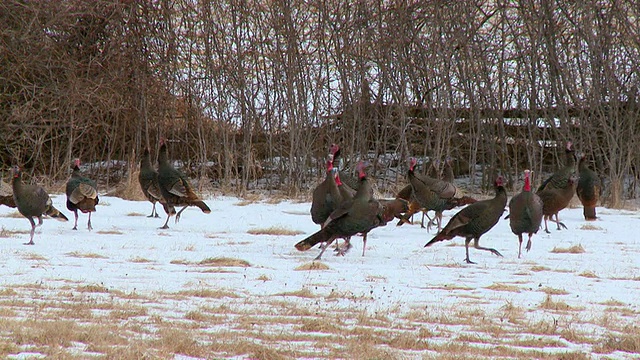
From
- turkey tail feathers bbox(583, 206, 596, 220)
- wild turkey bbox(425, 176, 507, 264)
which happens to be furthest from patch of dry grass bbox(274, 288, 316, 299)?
turkey tail feathers bbox(583, 206, 596, 220)

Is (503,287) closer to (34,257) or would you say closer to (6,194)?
(34,257)

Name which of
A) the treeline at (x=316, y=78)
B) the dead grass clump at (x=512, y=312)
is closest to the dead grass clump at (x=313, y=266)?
the dead grass clump at (x=512, y=312)

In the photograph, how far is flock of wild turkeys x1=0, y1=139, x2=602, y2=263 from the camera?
9.73m

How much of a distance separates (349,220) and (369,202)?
33cm

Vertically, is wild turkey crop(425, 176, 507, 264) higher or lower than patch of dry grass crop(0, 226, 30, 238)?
higher

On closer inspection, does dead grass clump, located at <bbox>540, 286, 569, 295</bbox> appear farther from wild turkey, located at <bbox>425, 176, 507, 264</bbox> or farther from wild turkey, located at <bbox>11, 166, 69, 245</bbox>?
wild turkey, located at <bbox>11, 166, 69, 245</bbox>

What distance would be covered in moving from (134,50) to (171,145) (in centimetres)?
224

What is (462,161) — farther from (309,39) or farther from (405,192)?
(405,192)

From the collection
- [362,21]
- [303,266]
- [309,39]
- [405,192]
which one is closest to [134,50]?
[309,39]

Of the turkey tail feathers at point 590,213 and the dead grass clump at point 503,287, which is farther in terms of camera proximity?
the turkey tail feathers at point 590,213

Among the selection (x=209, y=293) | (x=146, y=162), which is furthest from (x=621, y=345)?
(x=146, y=162)

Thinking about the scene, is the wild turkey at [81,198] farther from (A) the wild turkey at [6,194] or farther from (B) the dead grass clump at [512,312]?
(B) the dead grass clump at [512,312]

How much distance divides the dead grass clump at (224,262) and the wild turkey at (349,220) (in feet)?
3.01

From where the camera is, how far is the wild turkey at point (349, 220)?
9625 millimetres
